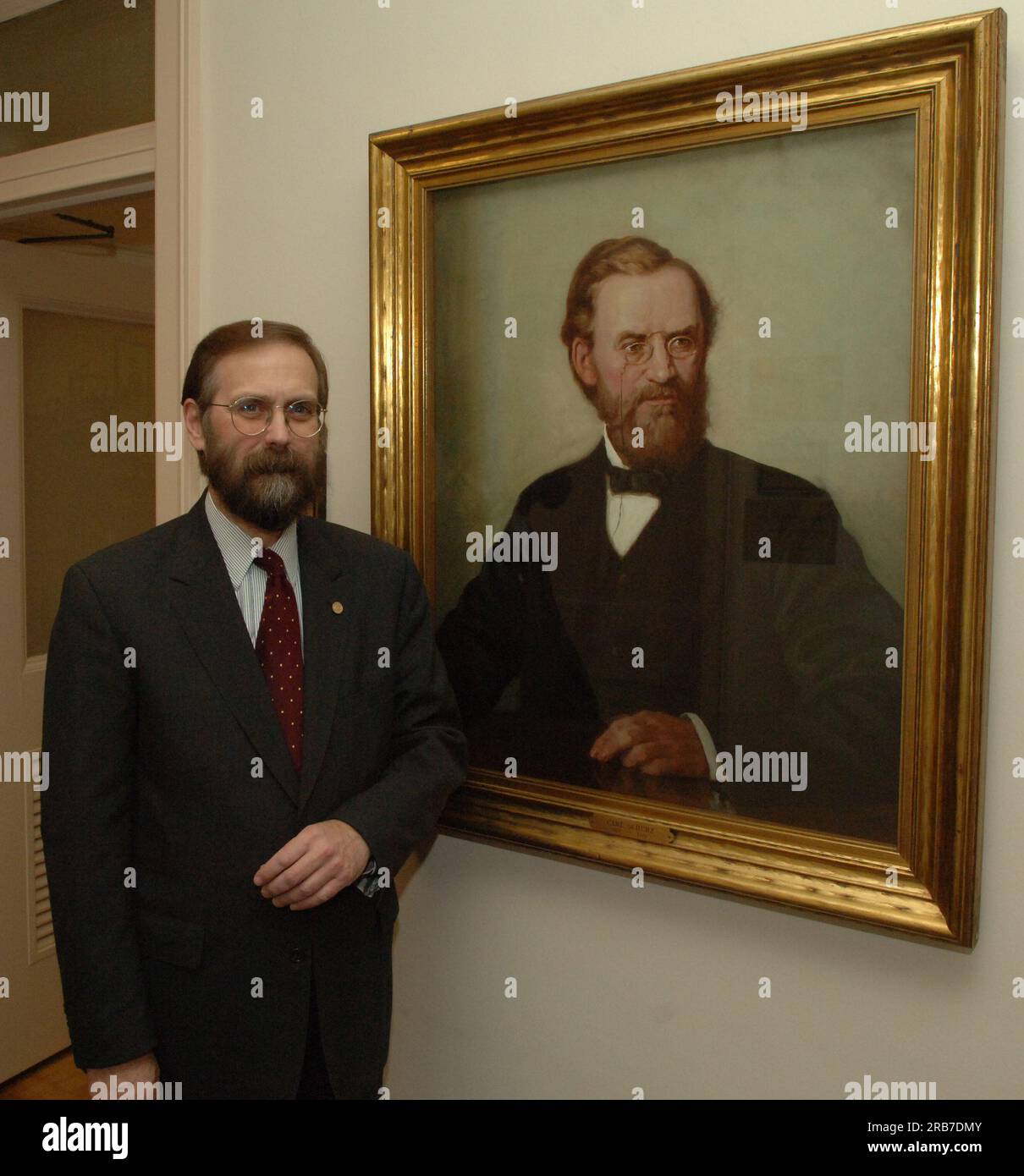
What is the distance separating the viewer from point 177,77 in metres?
2.25

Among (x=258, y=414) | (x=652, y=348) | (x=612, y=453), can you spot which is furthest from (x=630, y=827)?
(x=258, y=414)

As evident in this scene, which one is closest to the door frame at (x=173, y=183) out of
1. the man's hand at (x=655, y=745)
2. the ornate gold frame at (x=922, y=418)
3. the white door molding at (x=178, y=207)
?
the white door molding at (x=178, y=207)

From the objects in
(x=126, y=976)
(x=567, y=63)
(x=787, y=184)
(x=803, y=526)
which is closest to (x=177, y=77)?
(x=567, y=63)

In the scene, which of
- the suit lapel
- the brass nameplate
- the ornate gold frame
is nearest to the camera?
the ornate gold frame

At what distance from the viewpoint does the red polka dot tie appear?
170 cm

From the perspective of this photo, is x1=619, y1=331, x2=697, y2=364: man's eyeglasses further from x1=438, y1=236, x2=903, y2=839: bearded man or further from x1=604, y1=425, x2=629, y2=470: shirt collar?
x1=604, y1=425, x2=629, y2=470: shirt collar

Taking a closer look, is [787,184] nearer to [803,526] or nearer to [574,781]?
[803,526]

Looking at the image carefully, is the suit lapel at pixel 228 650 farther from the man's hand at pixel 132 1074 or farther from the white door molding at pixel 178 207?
the white door molding at pixel 178 207

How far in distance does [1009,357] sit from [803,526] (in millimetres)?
368

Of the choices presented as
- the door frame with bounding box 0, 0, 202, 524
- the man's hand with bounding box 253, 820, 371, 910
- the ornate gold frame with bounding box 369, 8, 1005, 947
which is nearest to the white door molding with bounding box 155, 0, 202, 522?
the door frame with bounding box 0, 0, 202, 524

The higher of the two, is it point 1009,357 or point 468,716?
point 1009,357

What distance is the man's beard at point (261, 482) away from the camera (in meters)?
1.69

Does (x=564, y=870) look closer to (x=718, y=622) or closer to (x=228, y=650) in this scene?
(x=718, y=622)

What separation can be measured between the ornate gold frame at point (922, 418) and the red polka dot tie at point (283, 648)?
543mm
